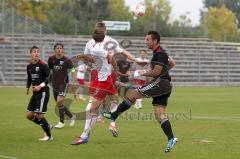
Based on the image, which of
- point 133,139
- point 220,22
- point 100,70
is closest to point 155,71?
point 100,70

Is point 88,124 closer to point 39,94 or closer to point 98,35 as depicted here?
point 39,94

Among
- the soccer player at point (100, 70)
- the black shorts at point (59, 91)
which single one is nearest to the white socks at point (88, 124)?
the soccer player at point (100, 70)

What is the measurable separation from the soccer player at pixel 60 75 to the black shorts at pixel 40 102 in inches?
111

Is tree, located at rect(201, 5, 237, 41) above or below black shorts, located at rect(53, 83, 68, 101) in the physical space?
above

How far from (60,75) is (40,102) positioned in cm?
358

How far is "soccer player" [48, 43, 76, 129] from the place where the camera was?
1706 centimetres

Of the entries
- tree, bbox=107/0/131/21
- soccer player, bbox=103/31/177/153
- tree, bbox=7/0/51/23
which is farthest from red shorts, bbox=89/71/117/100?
tree, bbox=107/0/131/21

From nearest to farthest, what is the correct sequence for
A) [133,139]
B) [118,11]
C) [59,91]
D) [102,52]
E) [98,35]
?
1. [98,35]
2. [102,52]
3. [133,139]
4. [59,91]
5. [118,11]

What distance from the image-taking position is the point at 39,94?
46.8ft

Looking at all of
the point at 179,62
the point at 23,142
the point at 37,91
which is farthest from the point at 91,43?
the point at 179,62

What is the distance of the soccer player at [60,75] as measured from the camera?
17062 millimetres

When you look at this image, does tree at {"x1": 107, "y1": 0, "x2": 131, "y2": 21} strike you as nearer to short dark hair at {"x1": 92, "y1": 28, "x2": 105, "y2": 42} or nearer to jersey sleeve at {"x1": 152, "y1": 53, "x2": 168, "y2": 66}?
short dark hair at {"x1": 92, "y1": 28, "x2": 105, "y2": 42}

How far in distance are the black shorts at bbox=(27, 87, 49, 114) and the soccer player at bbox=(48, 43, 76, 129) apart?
9.22ft

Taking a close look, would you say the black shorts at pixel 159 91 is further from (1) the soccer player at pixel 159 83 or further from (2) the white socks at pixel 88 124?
(2) the white socks at pixel 88 124
